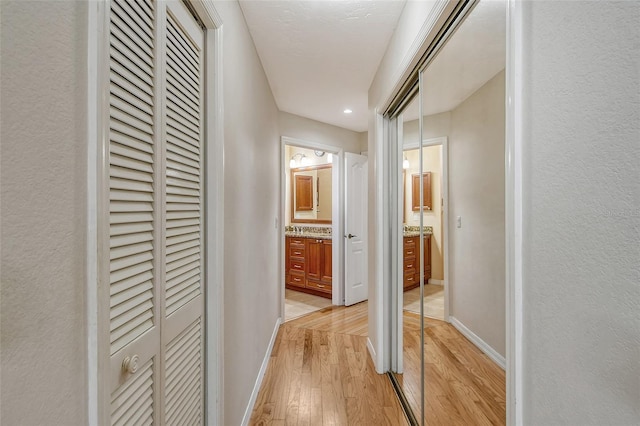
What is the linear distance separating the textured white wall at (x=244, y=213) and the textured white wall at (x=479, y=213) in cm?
107

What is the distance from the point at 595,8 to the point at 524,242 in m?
0.49

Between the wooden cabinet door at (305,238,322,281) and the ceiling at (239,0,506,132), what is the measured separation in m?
2.02

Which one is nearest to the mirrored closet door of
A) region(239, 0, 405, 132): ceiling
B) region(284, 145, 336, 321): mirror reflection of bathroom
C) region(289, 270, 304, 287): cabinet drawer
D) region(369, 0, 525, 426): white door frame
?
region(369, 0, 525, 426): white door frame

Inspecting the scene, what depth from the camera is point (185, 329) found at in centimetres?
113


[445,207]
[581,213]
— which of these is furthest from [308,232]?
[581,213]

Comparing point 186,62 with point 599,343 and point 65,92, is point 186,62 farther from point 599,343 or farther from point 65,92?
point 599,343

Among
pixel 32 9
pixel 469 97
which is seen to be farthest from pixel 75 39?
pixel 469 97

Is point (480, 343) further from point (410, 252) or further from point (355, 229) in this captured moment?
point (355, 229)

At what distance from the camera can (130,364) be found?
29.8 inches

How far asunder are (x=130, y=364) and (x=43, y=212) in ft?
1.61

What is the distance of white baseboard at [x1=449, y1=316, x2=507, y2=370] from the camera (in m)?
0.95

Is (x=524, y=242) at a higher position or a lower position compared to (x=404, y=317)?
higher

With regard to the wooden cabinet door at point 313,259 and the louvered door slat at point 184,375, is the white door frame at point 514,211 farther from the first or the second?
the wooden cabinet door at point 313,259

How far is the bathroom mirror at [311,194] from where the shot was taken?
16.8 feet
